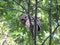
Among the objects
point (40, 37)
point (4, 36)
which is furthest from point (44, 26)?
point (4, 36)

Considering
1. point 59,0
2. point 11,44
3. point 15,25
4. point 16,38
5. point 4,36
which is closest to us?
point 59,0

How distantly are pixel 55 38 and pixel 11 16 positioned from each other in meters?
0.36

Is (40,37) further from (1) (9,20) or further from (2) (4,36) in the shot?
(2) (4,36)

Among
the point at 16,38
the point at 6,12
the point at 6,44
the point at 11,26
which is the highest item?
the point at 6,12

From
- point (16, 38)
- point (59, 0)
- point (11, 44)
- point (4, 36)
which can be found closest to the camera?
point (59, 0)

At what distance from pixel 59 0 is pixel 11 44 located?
1608 millimetres

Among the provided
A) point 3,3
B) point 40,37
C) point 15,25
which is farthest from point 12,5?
point 40,37

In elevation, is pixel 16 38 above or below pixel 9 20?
below

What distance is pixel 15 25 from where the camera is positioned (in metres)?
1.34

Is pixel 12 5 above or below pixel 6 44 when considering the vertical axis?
above

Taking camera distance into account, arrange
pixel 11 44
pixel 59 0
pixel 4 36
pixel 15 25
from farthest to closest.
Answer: pixel 4 36 → pixel 11 44 → pixel 15 25 → pixel 59 0

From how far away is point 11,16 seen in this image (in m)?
1.28

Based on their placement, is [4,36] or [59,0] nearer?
[59,0]

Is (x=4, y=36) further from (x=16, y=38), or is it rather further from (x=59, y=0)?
(x=59, y=0)
